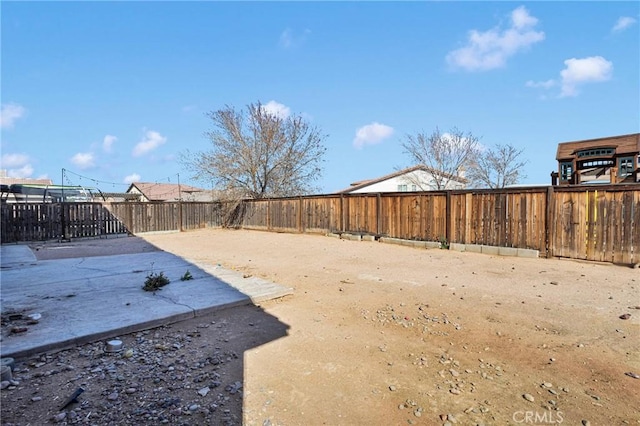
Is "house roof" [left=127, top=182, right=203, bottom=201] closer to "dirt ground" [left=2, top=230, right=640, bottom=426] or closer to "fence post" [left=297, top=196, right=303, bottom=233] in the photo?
"fence post" [left=297, top=196, right=303, bottom=233]

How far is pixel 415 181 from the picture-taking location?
24359 millimetres

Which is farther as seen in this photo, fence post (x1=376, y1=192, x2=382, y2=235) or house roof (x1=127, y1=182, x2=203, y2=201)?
Result: house roof (x1=127, y1=182, x2=203, y2=201)

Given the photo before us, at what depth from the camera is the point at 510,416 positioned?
1995 millimetres

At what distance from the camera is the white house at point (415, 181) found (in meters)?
21.5

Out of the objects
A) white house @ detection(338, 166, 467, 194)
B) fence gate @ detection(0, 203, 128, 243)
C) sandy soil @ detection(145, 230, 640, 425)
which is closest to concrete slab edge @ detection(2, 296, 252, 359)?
sandy soil @ detection(145, 230, 640, 425)

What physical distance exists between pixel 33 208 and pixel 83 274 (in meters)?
9.34

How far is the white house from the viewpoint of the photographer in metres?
21.5

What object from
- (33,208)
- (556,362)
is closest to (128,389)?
(556,362)

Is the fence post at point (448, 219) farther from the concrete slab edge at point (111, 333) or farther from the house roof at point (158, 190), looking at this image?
the house roof at point (158, 190)

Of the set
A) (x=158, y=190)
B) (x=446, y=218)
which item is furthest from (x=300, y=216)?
(x=158, y=190)

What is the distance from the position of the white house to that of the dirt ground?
15.4 metres

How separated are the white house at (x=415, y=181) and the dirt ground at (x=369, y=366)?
15.4 m

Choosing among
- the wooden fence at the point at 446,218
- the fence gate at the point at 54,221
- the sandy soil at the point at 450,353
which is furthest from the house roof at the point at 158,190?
the sandy soil at the point at 450,353

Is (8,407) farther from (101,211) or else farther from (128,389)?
(101,211)
